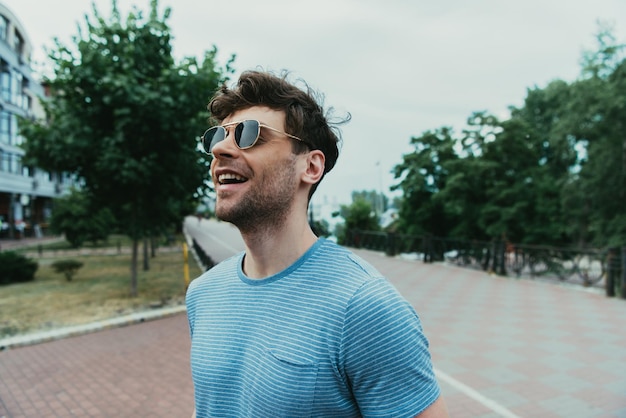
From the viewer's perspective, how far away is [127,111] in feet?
27.6

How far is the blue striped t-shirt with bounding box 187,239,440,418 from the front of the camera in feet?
3.83

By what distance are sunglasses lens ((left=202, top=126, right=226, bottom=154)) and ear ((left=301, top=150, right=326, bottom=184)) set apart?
295 millimetres

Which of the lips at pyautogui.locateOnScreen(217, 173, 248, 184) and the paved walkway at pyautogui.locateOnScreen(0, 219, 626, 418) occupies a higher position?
the lips at pyautogui.locateOnScreen(217, 173, 248, 184)

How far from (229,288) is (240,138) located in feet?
1.71

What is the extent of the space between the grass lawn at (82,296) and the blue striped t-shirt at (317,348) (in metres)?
7.72

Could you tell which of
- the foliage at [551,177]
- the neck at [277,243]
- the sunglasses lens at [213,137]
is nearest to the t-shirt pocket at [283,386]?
the neck at [277,243]

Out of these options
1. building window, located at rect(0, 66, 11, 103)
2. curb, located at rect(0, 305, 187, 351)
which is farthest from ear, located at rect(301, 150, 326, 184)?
building window, located at rect(0, 66, 11, 103)

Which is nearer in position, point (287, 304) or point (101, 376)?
point (287, 304)

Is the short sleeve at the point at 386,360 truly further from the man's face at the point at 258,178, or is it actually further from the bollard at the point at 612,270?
the bollard at the point at 612,270

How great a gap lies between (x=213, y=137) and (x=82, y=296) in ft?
35.1

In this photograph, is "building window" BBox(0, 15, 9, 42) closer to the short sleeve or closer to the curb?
the curb

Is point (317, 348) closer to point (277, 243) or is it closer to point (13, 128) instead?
point (277, 243)

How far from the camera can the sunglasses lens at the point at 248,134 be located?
1.45 m

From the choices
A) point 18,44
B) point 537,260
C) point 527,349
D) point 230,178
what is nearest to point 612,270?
point 537,260
